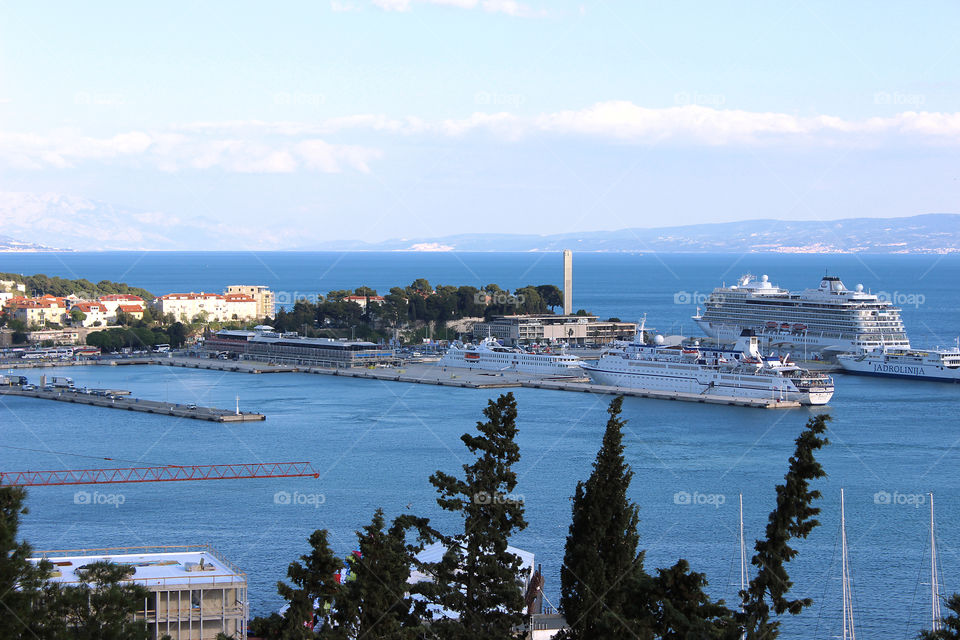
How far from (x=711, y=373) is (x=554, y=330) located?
15230mm

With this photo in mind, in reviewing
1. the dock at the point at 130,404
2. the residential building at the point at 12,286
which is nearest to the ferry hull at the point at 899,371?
the dock at the point at 130,404

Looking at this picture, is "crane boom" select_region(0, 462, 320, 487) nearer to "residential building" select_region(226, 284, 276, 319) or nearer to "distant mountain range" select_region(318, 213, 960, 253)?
"residential building" select_region(226, 284, 276, 319)

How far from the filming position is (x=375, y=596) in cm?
918

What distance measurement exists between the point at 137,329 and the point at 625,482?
40.1 m

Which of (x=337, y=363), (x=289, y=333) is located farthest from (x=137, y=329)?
(x=337, y=363)

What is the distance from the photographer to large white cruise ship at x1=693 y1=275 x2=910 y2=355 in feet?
145

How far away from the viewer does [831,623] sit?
1350 cm

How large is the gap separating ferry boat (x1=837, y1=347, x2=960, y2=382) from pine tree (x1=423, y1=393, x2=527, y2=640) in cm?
3124

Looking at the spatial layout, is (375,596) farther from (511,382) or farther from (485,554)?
(511,382)

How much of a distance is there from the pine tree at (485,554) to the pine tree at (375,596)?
42 centimetres

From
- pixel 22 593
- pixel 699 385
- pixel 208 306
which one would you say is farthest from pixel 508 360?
pixel 22 593

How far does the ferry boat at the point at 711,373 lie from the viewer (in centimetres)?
3281

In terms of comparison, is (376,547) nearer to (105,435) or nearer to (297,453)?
(297,453)

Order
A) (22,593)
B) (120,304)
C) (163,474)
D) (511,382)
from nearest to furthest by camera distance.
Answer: (22,593), (163,474), (511,382), (120,304)
